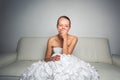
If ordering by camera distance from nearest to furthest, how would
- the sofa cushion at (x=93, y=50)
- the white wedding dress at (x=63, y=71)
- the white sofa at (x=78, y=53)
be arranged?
1. the white wedding dress at (x=63, y=71)
2. the white sofa at (x=78, y=53)
3. the sofa cushion at (x=93, y=50)

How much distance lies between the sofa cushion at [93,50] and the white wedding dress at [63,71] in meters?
0.86

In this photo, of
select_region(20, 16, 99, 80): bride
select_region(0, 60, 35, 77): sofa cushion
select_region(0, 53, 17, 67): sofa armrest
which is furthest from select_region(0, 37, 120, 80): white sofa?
select_region(20, 16, 99, 80): bride

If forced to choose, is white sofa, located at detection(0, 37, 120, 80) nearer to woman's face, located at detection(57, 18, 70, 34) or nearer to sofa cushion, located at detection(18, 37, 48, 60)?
sofa cushion, located at detection(18, 37, 48, 60)

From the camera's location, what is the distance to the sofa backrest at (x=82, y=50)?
128 inches

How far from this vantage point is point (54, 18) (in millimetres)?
3885

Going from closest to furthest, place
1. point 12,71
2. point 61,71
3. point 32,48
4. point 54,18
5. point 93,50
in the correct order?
point 61,71 < point 12,71 < point 93,50 < point 32,48 < point 54,18

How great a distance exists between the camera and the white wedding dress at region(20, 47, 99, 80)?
85.4 inches

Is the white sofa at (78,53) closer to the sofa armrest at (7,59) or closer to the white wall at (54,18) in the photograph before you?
the sofa armrest at (7,59)

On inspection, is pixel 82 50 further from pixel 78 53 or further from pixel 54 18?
pixel 54 18

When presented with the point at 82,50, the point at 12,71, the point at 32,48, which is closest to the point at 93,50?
the point at 82,50

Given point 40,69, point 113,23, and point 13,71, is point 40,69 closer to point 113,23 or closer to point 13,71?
point 13,71

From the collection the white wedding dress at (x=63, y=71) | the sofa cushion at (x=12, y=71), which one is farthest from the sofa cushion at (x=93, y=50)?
the sofa cushion at (x=12, y=71)

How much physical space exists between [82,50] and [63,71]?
1.18 metres

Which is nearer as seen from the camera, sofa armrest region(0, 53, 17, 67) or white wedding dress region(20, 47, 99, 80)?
white wedding dress region(20, 47, 99, 80)
